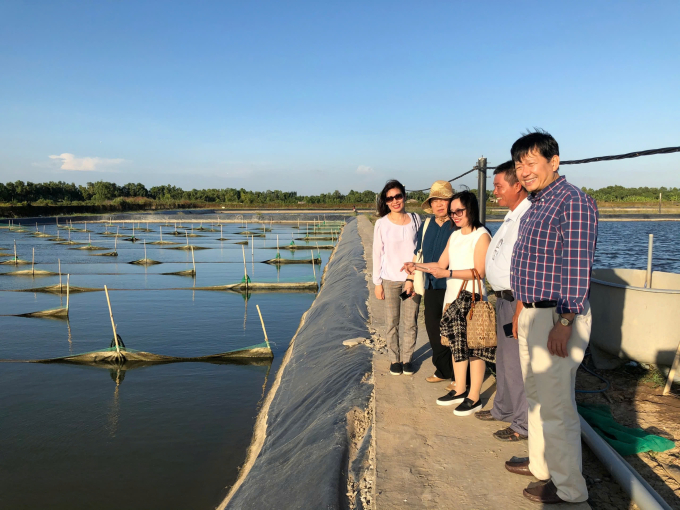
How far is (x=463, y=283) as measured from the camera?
3160 millimetres

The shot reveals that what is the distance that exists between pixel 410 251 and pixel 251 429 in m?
2.94

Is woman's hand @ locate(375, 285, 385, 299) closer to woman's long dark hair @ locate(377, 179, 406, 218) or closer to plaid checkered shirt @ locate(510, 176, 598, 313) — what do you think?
woman's long dark hair @ locate(377, 179, 406, 218)

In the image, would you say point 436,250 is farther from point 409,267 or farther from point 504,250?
point 504,250

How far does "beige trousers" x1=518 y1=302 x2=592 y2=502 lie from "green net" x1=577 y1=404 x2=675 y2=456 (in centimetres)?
87

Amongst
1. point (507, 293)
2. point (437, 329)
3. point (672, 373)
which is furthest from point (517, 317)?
point (672, 373)

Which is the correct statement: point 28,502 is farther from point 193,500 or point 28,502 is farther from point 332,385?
point 332,385

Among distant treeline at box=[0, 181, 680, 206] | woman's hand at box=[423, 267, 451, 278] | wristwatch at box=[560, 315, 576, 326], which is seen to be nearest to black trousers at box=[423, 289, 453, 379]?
woman's hand at box=[423, 267, 451, 278]

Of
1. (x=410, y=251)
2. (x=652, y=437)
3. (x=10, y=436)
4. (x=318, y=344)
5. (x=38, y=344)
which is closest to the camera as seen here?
(x=652, y=437)

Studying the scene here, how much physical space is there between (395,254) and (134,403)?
424cm

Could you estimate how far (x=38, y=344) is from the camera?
8.92 meters

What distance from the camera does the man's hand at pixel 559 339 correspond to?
1.97 m

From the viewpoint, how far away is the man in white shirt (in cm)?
258

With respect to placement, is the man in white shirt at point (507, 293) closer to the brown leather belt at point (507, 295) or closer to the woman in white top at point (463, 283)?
the brown leather belt at point (507, 295)

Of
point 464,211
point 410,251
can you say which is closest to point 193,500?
point 410,251
